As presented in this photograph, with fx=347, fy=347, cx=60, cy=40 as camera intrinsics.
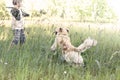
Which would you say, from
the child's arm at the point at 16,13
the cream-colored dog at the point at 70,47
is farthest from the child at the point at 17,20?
the cream-colored dog at the point at 70,47

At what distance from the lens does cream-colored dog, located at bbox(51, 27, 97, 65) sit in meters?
5.03

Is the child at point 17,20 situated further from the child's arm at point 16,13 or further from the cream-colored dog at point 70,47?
the cream-colored dog at point 70,47

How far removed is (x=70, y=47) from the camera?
205 inches

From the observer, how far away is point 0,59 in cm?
440

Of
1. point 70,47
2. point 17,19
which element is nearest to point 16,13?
point 17,19

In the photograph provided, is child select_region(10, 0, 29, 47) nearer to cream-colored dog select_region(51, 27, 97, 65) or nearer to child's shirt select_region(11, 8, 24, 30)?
child's shirt select_region(11, 8, 24, 30)

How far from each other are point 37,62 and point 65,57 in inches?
29.1

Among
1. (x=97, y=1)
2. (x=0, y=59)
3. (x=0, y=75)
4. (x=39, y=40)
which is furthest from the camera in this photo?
(x=97, y=1)

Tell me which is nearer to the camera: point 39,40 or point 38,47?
point 38,47

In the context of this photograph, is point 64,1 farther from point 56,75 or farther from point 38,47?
point 56,75

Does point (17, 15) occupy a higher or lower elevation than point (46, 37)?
higher

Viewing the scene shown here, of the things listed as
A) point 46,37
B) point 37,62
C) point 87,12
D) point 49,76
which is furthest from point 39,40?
point 87,12

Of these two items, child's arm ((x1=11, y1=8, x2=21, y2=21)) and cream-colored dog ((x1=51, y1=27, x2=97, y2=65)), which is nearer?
cream-colored dog ((x1=51, y1=27, x2=97, y2=65))

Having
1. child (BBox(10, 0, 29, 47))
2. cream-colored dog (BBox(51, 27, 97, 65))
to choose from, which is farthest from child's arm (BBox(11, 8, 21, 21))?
cream-colored dog (BBox(51, 27, 97, 65))
